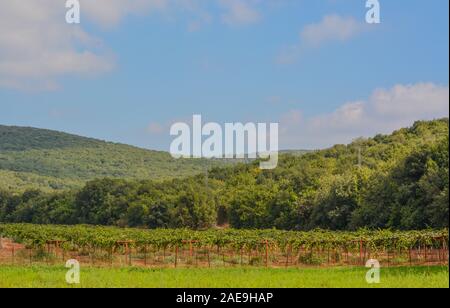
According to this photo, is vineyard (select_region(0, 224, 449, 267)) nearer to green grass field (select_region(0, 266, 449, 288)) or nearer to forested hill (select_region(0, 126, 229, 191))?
green grass field (select_region(0, 266, 449, 288))

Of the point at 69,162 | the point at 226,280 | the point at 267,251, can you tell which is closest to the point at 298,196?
the point at 267,251

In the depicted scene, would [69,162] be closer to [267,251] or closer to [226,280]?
[267,251]

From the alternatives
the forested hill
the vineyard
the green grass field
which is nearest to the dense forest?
the vineyard

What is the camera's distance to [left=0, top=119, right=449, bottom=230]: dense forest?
47500mm

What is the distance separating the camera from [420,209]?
45.7m

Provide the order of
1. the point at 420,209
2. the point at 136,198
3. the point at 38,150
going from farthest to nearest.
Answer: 1. the point at 38,150
2. the point at 136,198
3. the point at 420,209

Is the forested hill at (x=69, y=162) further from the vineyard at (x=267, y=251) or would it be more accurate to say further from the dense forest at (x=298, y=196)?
the vineyard at (x=267, y=251)

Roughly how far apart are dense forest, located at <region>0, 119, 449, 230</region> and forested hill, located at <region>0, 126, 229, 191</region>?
47.1 metres

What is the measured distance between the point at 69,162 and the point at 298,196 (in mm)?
116497

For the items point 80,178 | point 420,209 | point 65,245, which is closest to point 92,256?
point 65,245

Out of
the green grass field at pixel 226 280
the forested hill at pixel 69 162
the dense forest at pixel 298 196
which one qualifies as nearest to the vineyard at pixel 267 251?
the dense forest at pixel 298 196
